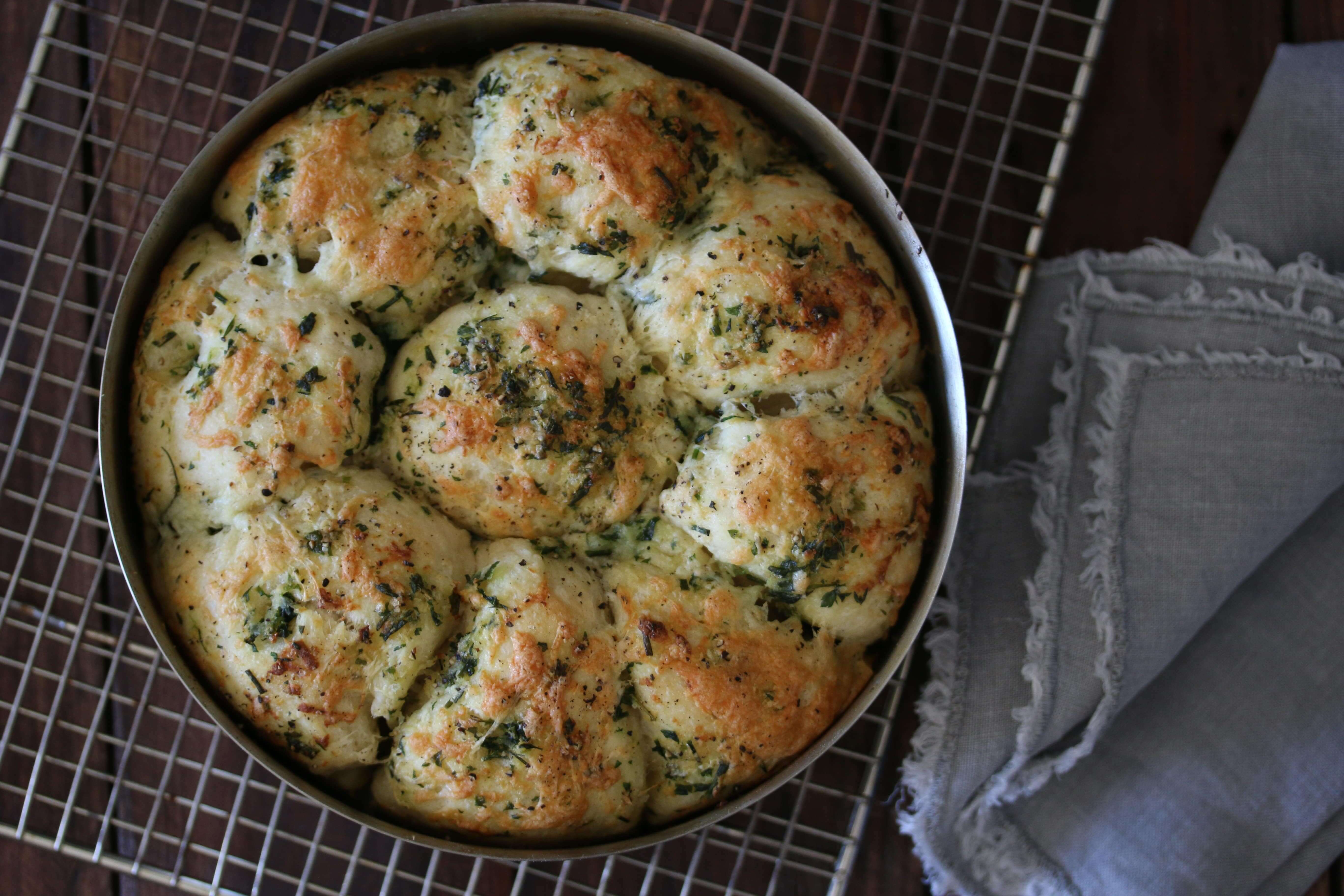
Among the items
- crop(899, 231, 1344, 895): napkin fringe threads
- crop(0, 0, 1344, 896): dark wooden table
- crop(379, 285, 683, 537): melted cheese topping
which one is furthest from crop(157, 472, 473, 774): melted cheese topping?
crop(0, 0, 1344, 896): dark wooden table

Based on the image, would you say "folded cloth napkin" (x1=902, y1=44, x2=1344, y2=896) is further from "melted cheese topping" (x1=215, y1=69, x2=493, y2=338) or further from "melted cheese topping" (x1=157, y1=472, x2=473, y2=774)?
"melted cheese topping" (x1=215, y1=69, x2=493, y2=338)

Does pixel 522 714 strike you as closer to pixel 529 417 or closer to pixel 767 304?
pixel 529 417

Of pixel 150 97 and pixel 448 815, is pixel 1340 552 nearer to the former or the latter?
pixel 448 815

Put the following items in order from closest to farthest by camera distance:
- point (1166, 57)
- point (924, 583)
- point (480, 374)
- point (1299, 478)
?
point (480, 374)
point (924, 583)
point (1299, 478)
point (1166, 57)

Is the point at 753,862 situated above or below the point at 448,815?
below

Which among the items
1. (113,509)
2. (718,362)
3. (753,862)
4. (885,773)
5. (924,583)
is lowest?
(753,862)

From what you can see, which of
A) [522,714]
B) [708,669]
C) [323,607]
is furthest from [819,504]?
[323,607]

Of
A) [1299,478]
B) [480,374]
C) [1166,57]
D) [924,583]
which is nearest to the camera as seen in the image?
[480,374]

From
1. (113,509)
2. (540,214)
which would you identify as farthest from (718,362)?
(113,509)
